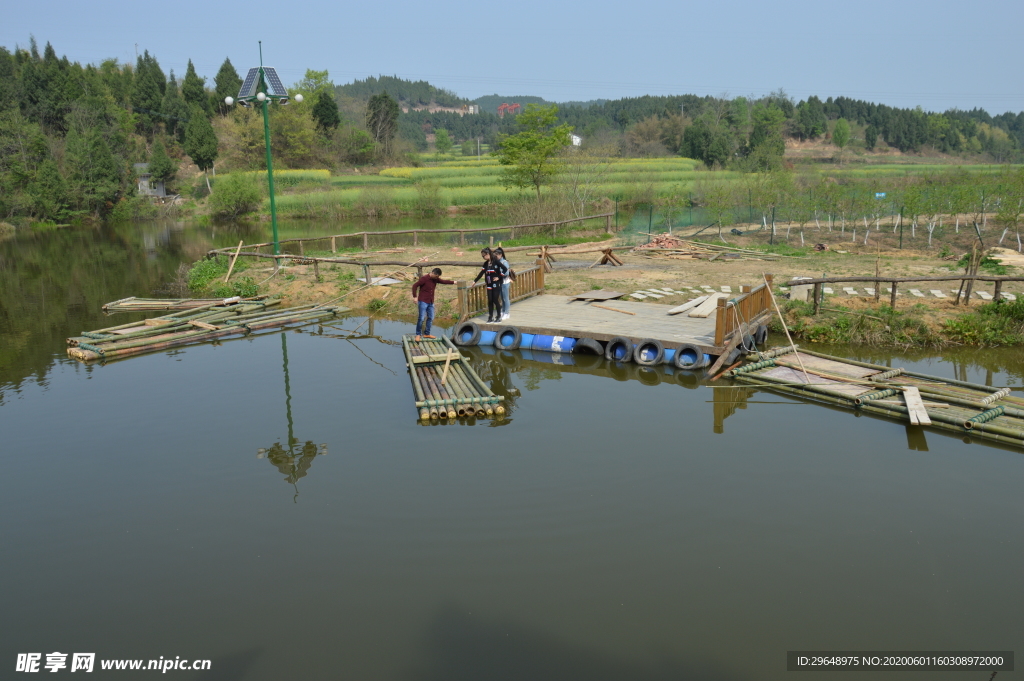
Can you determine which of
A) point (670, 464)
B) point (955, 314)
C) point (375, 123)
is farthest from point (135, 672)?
point (375, 123)

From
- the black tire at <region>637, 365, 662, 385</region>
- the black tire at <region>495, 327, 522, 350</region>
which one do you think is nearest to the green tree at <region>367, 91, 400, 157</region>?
the black tire at <region>495, 327, 522, 350</region>

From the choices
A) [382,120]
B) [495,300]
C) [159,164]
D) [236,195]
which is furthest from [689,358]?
[382,120]

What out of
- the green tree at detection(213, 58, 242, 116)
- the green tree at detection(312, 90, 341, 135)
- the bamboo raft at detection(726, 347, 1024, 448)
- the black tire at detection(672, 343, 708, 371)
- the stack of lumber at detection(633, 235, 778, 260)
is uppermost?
the green tree at detection(213, 58, 242, 116)

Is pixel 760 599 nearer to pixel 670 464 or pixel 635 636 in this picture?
pixel 635 636

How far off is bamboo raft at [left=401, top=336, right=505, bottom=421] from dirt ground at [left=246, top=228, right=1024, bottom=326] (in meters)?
4.09

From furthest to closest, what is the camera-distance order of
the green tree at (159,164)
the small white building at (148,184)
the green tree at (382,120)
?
the green tree at (382,120)
the small white building at (148,184)
the green tree at (159,164)

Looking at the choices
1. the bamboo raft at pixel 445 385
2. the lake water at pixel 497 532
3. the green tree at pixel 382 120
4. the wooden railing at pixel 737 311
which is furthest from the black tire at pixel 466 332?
the green tree at pixel 382 120

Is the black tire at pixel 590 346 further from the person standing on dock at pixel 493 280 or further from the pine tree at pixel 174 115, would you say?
the pine tree at pixel 174 115

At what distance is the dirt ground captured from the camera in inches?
723

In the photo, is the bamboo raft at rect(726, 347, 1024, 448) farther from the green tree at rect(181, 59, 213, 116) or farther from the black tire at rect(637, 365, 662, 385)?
the green tree at rect(181, 59, 213, 116)

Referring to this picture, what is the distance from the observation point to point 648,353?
1386 centimetres

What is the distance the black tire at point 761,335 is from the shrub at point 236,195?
154 feet

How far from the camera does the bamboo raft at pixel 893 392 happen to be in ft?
33.9

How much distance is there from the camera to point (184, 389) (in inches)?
511
